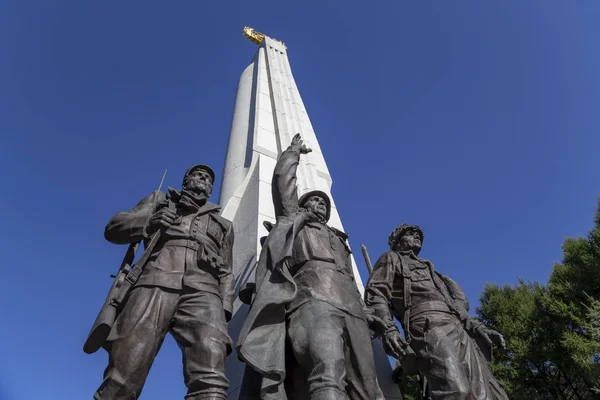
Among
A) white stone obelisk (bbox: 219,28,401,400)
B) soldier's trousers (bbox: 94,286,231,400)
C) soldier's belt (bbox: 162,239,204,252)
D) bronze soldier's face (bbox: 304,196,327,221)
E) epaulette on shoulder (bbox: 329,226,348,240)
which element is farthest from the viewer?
white stone obelisk (bbox: 219,28,401,400)

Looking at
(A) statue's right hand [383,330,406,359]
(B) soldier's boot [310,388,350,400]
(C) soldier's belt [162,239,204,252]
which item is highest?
(C) soldier's belt [162,239,204,252]

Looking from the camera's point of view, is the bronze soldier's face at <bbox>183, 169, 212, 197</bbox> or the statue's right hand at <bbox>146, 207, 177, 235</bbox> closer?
the statue's right hand at <bbox>146, 207, 177, 235</bbox>

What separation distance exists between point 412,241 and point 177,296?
11.3 feet

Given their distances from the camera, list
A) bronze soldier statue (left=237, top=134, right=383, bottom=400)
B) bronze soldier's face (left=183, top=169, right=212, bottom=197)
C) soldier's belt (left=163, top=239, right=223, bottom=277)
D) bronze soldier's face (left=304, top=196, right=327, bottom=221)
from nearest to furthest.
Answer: bronze soldier statue (left=237, top=134, right=383, bottom=400) < soldier's belt (left=163, top=239, right=223, bottom=277) < bronze soldier's face (left=183, top=169, right=212, bottom=197) < bronze soldier's face (left=304, top=196, right=327, bottom=221)

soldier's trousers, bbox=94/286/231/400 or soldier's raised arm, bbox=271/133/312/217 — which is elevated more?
soldier's raised arm, bbox=271/133/312/217

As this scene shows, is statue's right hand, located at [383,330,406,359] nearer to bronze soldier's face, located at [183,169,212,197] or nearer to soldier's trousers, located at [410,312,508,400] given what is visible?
soldier's trousers, located at [410,312,508,400]

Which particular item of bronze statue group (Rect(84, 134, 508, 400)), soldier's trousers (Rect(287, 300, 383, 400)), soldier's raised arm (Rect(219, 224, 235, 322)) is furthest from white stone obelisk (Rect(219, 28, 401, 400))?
soldier's trousers (Rect(287, 300, 383, 400))

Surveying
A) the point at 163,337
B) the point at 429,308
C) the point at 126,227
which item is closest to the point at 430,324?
the point at 429,308

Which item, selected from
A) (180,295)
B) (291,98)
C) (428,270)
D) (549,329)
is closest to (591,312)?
(549,329)

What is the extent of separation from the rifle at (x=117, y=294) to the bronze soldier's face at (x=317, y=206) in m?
1.91

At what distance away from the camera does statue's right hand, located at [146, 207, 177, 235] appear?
5.23 meters

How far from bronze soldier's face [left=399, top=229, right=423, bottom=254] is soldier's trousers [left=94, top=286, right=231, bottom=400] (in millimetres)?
3032

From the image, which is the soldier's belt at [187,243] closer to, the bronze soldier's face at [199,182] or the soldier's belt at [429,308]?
the bronze soldier's face at [199,182]

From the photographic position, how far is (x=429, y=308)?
586 cm
